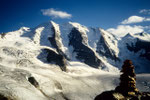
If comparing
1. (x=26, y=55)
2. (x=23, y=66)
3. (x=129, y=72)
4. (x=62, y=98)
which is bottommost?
(x=62, y=98)

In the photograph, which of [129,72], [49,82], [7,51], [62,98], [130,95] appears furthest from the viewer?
[7,51]

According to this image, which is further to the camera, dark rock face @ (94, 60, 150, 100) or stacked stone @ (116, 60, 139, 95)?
stacked stone @ (116, 60, 139, 95)

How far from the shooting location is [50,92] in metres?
81.4

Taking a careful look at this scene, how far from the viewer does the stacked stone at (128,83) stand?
2097cm

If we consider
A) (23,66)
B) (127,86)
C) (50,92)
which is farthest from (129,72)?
(23,66)

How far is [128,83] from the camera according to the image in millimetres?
22156

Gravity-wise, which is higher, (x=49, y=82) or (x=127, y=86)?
(x=49, y=82)

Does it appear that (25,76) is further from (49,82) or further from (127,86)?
(127,86)

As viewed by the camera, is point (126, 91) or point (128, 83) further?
point (128, 83)

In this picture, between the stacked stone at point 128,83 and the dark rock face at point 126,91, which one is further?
the stacked stone at point 128,83

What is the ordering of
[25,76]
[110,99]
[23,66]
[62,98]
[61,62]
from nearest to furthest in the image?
[110,99] → [62,98] → [25,76] → [23,66] → [61,62]

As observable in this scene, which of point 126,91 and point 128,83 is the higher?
point 128,83

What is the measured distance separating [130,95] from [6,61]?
117 metres

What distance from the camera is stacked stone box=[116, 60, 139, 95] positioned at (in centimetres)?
2097
